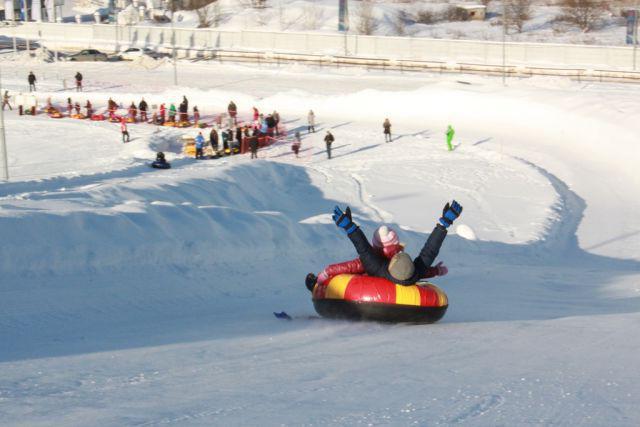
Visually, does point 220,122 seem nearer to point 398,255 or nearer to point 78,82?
point 78,82

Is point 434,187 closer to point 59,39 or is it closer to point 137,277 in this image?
point 137,277

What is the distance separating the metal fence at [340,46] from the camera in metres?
61.1

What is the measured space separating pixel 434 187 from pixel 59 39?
176 ft

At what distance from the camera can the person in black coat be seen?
1117 cm

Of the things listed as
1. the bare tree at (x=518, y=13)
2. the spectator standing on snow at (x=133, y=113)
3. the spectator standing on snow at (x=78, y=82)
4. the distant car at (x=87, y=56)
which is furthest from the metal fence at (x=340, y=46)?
the bare tree at (x=518, y=13)

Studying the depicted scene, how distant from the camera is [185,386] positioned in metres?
8.17

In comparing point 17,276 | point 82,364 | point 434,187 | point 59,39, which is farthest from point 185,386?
point 59,39

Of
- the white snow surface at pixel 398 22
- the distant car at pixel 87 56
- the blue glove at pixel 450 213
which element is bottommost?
the blue glove at pixel 450 213

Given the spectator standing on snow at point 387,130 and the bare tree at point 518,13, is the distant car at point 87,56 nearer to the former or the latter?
the spectator standing on snow at point 387,130

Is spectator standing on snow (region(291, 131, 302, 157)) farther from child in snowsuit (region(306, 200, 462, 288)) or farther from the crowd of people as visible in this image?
child in snowsuit (region(306, 200, 462, 288))

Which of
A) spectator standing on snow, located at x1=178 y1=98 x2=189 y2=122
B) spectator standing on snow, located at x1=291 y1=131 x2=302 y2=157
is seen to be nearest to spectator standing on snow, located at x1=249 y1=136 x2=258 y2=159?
spectator standing on snow, located at x1=291 y1=131 x2=302 y2=157

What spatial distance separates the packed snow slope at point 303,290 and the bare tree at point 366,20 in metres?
41.7

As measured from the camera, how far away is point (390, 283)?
448 inches

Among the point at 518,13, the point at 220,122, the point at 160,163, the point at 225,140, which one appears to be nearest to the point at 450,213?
the point at 160,163
